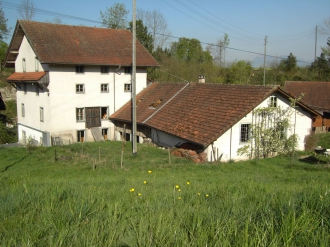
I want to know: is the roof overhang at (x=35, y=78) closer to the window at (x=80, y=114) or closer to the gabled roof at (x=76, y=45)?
the gabled roof at (x=76, y=45)

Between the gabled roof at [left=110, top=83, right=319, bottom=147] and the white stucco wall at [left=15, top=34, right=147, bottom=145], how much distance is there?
2.89 m

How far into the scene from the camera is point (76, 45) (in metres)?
28.7

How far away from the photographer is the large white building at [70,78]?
88.8ft

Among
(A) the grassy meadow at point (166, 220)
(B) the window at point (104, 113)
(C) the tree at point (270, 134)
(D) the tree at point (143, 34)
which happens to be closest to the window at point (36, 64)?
(B) the window at point (104, 113)

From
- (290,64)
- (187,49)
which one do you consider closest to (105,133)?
(290,64)

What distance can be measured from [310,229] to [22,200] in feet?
14.2

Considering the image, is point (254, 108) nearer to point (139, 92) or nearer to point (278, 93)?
point (278, 93)

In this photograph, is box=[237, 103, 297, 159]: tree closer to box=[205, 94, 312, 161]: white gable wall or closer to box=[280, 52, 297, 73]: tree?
box=[205, 94, 312, 161]: white gable wall

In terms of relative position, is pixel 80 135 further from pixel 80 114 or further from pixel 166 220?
pixel 166 220

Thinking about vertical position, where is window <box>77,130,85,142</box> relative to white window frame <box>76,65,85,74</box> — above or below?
below

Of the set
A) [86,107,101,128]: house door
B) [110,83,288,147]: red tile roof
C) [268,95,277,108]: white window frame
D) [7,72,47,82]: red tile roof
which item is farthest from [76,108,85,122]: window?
[268,95,277,108]: white window frame

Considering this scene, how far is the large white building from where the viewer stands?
27.1 m

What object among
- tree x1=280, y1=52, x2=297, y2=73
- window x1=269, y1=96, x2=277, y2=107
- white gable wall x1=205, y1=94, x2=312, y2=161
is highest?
tree x1=280, y1=52, x2=297, y2=73

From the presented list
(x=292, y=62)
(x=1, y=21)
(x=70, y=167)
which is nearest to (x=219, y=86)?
(x=70, y=167)
